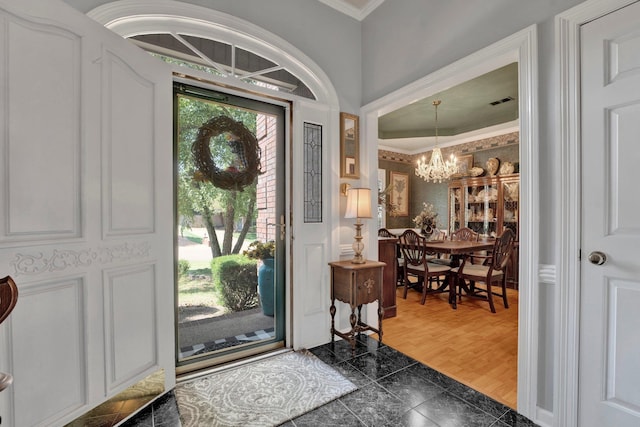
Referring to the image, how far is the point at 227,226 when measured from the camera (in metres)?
2.48

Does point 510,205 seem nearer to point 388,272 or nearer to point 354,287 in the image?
point 388,272

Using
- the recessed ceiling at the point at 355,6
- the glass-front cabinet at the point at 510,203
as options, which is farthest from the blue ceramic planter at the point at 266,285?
the glass-front cabinet at the point at 510,203

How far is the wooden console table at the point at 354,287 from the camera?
8.46 ft

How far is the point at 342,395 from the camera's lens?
1.98 meters

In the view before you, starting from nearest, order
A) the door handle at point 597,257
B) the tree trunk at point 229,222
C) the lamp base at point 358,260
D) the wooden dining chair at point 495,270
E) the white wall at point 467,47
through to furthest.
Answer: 1. the door handle at point 597,257
2. the white wall at point 467,47
3. the tree trunk at point 229,222
4. the lamp base at point 358,260
5. the wooden dining chair at point 495,270

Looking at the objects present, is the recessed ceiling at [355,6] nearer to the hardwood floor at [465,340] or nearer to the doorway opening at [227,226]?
the doorway opening at [227,226]

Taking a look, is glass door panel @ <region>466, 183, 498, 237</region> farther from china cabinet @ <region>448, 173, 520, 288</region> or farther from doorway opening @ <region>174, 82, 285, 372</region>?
doorway opening @ <region>174, 82, 285, 372</region>

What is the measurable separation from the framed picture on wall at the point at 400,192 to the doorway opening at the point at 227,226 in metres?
4.42

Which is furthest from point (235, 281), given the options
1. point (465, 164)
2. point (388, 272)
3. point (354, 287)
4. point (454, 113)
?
point (465, 164)

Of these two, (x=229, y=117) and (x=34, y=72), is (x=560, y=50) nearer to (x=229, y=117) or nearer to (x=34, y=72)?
(x=229, y=117)

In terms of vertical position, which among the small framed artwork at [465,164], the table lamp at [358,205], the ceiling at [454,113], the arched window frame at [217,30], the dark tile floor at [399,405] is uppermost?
the ceiling at [454,113]

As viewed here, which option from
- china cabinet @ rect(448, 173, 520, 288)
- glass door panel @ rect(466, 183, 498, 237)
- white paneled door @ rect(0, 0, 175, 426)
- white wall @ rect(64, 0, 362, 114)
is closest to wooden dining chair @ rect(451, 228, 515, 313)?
china cabinet @ rect(448, 173, 520, 288)

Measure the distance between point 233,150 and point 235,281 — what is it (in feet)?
3.63

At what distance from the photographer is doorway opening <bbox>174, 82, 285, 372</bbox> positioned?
2.30 metres
